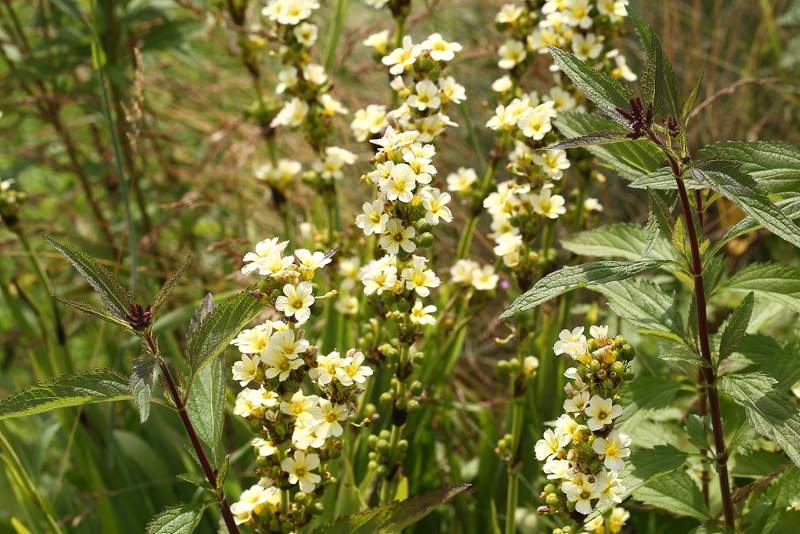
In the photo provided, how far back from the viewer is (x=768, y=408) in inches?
56.2

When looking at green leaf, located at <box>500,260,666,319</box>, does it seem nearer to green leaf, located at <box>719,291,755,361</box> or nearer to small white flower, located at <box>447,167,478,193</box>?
green leaf, located at <box>719,291,755,361</box>

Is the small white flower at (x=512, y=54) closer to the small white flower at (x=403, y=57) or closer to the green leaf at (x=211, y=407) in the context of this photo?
the small white flower at (x=403, y=57)

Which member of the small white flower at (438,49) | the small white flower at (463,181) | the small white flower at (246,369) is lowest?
the small white flower at (246,369)

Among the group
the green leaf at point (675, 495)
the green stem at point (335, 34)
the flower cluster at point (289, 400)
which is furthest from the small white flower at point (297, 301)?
the green stem at point (335, 34)

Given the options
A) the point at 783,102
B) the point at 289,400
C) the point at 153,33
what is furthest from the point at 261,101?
the point at 783,102

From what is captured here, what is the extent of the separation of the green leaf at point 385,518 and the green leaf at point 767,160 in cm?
72

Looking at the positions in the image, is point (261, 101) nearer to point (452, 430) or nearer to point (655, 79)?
point (452, 430)

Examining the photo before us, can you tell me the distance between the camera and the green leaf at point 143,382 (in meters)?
1.26

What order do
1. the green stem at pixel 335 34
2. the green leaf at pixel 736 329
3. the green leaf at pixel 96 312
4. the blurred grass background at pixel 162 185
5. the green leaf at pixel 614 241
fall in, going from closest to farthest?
the green leaf at pixel 96 312 → the green leaf at pixel 736 329 → the green leaf at pixel 614 241 → the blurred grass background at pixel 162 185 → the green stem at pixel 335 34

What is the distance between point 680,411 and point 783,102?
2.20 meters

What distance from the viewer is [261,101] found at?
2545 mm

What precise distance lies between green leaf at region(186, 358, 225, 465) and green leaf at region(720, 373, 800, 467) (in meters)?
0.81

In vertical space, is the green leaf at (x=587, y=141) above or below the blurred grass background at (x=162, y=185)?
above

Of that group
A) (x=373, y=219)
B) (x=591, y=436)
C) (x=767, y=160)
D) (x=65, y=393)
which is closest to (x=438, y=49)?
(x=373, y=219)
